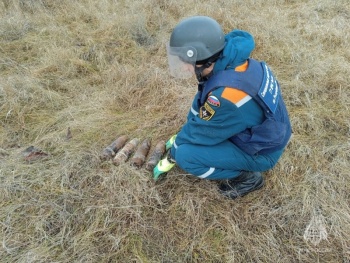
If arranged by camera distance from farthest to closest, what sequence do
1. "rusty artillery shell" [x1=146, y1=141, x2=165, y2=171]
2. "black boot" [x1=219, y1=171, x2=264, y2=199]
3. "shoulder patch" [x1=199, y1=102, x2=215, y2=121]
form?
1. "rusty artillery shell" [x1=146, y1=141, x2=165, y2=171]
2. "black boot" [x1=219, y1=171, x2=264, y2=199]
3. "shoulder patch" [x1=199, y1=102, x2=215, y2=121]

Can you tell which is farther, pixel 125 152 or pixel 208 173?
pixel 125 152

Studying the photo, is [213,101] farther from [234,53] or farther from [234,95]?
[234,53]

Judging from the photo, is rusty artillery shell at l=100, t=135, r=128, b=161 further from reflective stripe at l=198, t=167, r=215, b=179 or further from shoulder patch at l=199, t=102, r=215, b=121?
shoulder patch at l=199, t=102, r=215, b=121

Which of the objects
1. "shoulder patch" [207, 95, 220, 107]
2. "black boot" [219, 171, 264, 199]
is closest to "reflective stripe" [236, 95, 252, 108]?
"shoulder patch" [207, 95, 220, 107]

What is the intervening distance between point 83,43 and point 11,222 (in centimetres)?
284

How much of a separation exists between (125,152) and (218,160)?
872 millimetres

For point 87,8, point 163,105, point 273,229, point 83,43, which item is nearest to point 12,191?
point 163,105

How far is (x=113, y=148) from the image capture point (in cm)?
275

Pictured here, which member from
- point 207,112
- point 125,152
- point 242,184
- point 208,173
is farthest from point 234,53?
point 125,152

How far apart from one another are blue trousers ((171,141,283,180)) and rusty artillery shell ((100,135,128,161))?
0.66 metres

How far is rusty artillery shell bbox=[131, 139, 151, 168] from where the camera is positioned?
262 cm

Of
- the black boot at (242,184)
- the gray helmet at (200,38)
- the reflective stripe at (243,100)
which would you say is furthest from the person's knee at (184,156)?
the gray helmet at (200,38)

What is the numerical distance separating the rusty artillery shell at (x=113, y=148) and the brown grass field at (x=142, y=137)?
0.08 metres

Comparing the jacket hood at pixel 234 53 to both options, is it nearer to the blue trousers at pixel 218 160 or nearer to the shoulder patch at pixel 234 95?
the shoulder patch at pixel 234 95
